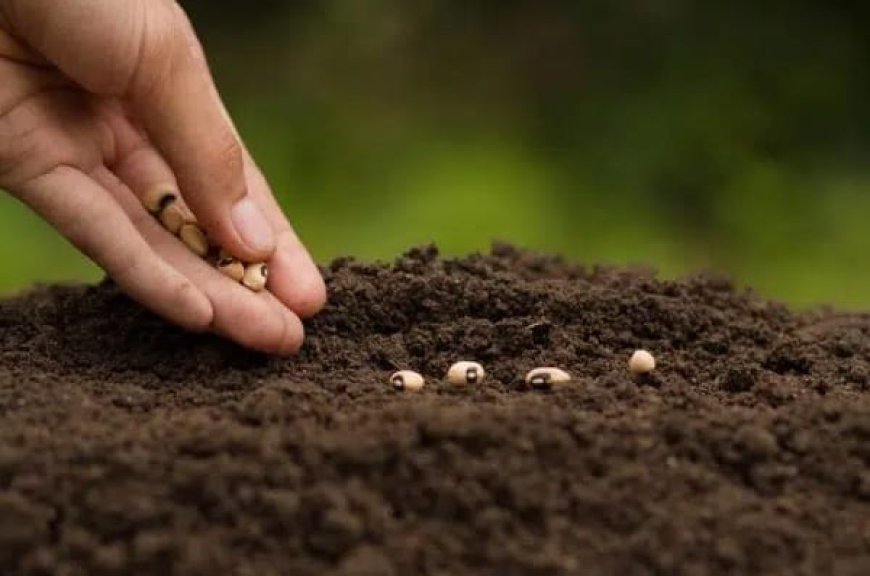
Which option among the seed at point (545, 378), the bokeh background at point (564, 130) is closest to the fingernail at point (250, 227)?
the seed at point (545, 378)

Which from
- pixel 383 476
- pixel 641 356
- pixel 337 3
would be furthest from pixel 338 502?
pixel 337 3

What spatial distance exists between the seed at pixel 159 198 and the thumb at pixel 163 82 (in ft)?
0.22

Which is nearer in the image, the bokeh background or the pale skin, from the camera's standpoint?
the pale skin

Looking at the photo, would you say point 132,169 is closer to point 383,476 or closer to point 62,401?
point 62,401

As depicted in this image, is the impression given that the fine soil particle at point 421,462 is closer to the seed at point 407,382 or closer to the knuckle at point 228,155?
the seed at point 407,382

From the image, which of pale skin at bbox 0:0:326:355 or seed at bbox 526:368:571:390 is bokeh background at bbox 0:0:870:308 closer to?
pale skin at bbox 0:0:326:355

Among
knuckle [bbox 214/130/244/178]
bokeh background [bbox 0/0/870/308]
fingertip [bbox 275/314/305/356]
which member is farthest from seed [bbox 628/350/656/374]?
bokeh background [bbox 0/0/870/308]

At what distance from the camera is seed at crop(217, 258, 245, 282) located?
1383 mm

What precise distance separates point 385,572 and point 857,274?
2.18 metres

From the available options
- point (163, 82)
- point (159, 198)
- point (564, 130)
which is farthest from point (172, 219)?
point (564, 130)

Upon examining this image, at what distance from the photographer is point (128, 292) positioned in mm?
1344

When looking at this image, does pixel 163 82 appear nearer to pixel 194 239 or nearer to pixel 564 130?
pixel 194 239

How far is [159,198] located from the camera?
1.43 metres

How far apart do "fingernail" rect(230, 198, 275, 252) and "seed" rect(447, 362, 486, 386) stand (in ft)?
0.86
